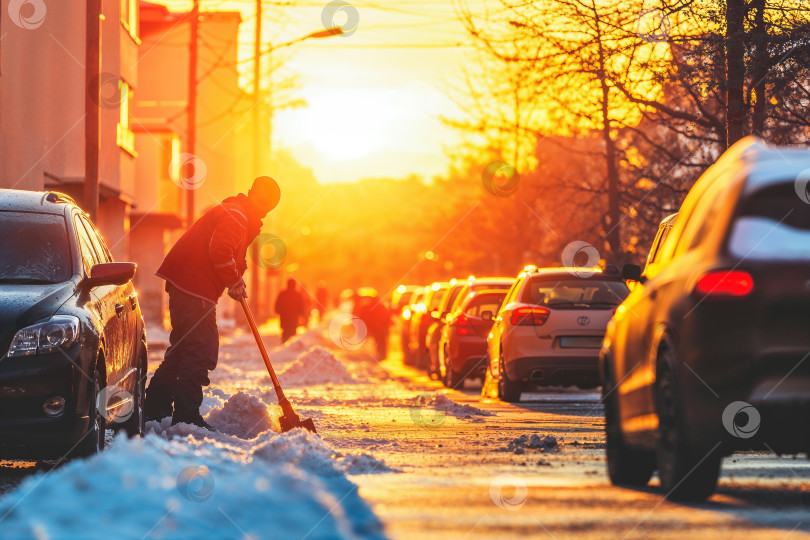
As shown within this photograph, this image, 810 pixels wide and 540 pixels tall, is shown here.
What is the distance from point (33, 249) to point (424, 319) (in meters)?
19.1

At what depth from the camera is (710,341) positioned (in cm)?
657

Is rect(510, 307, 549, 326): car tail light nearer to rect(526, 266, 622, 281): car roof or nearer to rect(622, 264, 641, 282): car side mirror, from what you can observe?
rect(526, 266, 622, 281): car roof

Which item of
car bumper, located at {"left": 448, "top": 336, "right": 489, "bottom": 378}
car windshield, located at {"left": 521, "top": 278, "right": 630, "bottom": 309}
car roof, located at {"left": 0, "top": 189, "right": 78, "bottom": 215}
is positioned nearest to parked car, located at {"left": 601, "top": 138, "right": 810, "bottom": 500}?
car roof, located at {"left": 0, "top": 189, "right": 78, "bottom": 215}

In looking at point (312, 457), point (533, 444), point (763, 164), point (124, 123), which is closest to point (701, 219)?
point (763, 164)

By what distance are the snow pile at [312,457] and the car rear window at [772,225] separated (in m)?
2.55

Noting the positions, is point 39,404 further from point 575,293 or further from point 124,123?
point 124,123

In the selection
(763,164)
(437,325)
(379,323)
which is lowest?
(379,323)

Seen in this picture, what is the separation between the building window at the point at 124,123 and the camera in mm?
31375

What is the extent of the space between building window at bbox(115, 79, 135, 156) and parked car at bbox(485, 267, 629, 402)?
1653cm

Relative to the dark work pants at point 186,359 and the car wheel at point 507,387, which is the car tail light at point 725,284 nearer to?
the dark work pants at point 186,359

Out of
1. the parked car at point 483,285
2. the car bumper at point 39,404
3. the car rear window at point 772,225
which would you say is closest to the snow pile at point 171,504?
the car bumper at point 39,404

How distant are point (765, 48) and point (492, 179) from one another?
3455cm

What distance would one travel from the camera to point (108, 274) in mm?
9086

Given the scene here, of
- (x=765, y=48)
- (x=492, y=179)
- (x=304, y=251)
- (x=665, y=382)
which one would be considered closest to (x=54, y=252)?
(x=665, y=382)
